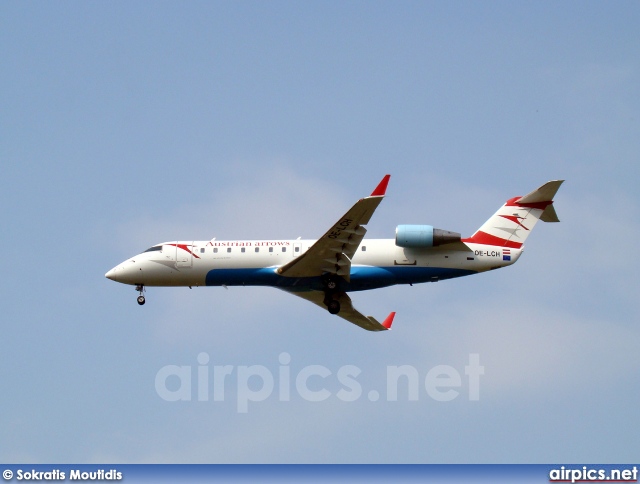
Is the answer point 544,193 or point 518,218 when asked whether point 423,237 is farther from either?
point 544,193

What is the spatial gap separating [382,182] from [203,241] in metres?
9.67

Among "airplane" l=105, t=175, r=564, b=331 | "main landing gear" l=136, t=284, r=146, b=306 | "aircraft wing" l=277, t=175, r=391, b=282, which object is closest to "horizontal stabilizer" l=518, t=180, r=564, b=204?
"airplane" l=105, t=175, r=564, b=331

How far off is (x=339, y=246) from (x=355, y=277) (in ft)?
6.25

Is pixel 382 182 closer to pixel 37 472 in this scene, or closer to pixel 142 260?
pixel 142 260

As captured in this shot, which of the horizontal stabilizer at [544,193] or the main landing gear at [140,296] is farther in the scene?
the main landing gear at [140,296]

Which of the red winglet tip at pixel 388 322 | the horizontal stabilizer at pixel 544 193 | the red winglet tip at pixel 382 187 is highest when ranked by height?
the horizontal stabilizer at pixel 544 193

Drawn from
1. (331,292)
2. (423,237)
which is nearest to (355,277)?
(331,292)

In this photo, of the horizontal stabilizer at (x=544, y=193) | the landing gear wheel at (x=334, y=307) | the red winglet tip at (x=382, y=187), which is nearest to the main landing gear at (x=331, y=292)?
the landing gear wheel at (x=334, y=307)

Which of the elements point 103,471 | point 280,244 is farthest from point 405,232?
point 103,471

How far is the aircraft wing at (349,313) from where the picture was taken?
160 feet

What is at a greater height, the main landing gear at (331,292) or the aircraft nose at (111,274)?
the aircraft nose at (111,274)

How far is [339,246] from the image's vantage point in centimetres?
4466

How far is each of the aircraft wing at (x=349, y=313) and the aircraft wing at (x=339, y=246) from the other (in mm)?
2033

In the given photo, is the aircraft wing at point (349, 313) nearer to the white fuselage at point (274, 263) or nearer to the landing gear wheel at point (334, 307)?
the landing gear wheel at point (334, 307)
